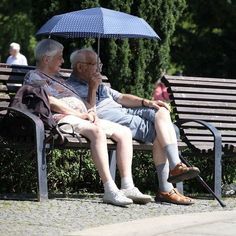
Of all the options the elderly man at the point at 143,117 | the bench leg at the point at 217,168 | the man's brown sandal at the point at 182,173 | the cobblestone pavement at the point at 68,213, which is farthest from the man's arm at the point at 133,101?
the cobblestone pavement at the point at 68,213

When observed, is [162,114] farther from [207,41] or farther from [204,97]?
[207,41]

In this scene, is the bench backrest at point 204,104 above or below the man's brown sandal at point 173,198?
above

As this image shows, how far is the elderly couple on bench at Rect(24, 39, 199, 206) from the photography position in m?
8.20

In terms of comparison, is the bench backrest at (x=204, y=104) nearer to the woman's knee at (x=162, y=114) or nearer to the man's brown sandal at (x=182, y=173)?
the woman's knee at (x=162, y=114)

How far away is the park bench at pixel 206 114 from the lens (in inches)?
365

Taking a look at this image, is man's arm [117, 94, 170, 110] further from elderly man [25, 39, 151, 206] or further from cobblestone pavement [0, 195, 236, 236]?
cobblestone pavement [0, 195, 236, 236]

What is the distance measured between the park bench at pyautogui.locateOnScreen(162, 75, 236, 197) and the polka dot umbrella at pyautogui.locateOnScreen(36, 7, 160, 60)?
68 cm

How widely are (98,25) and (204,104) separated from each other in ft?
4.80

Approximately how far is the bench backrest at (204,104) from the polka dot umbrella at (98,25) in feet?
2.24

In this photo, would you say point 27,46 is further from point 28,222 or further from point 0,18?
point 28,222

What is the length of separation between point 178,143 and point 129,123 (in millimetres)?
537

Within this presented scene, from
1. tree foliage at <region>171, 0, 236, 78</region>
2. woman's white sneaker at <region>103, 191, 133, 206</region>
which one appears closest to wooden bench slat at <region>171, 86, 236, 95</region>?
woman's white sneaker at <region>103, 191, 133, 206</region>

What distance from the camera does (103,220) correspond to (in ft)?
24.2

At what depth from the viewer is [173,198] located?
8.55m
